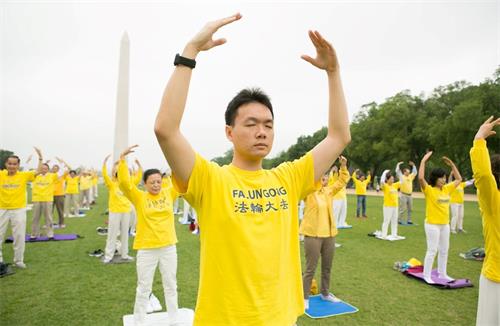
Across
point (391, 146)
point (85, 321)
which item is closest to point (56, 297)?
point (85, 321)

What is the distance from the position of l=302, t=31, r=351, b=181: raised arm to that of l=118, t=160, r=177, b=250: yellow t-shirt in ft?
11.8

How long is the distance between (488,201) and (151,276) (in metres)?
4.57

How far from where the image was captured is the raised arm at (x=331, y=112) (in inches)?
83.8

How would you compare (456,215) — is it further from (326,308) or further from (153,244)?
(153,244)

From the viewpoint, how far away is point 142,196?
547cm

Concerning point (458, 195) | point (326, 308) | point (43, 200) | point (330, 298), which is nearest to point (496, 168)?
point (326, 308)

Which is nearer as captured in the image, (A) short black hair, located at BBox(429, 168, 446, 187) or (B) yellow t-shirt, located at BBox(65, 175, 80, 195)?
(A) short black hair, located at BBox(429, 168, 446, 187)

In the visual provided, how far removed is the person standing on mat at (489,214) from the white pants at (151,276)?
4.09 metres

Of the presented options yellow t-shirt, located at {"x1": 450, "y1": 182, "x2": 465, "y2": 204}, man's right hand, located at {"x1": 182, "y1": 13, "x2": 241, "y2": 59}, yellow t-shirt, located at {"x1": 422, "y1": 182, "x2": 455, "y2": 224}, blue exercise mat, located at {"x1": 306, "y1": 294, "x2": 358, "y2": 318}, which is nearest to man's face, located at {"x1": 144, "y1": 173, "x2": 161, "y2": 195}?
blue exercise mat, located at {"x1": 306, "y1": 294, "x2": 358, "y2": 318}

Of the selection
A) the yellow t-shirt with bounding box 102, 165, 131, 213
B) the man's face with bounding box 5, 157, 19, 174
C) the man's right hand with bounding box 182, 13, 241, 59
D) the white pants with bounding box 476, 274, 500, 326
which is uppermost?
the man's right hand with bounding box 182, 13, 241, 59

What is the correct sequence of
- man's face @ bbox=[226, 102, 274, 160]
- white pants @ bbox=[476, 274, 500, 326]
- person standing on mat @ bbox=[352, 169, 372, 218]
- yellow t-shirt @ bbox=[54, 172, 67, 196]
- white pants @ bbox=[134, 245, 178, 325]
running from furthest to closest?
person standing on mat @ bbox=[352, 169, 372, 218]
yellow t-shirt @ bbox=[54, 172, 67, 196]
white pants @ bbox=[134, 245, 178, 325]
white pants @ bbox=[476, 274, 500, 326]
man's face @ bbox=[226, 102, 274, 160]

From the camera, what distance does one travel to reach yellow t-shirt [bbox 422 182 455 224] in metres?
7.16

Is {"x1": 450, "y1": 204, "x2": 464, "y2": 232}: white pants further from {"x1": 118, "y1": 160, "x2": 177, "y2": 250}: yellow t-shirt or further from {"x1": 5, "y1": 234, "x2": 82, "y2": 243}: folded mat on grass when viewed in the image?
{"x1": 5, "y1": 234, "x2": 82, "y2": 243}: folded mat on grass

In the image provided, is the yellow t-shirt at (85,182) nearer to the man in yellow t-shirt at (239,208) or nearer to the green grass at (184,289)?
the green grass at (184,289)
